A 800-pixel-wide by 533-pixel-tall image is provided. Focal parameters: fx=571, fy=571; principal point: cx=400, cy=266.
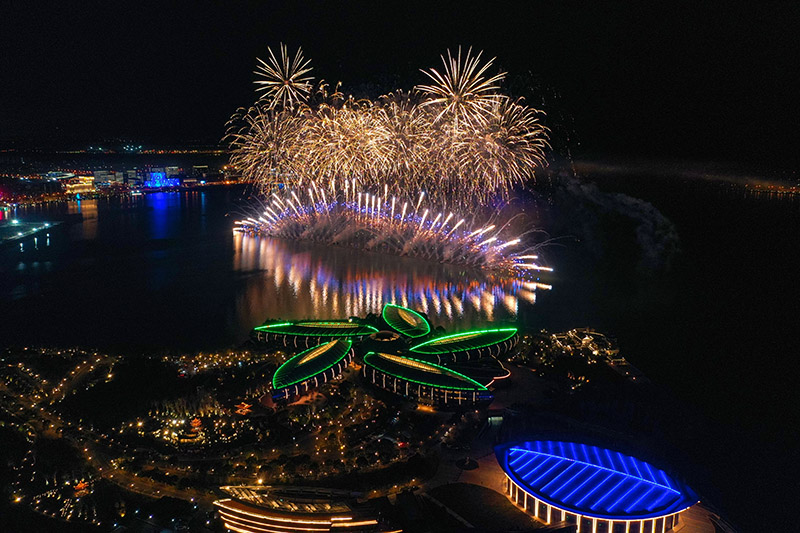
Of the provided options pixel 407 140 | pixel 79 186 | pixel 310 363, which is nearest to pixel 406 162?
pixel 407 140

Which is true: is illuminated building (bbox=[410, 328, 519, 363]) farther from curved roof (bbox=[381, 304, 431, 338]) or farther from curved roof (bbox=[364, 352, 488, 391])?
curved roof (bbox=[381, 304, 431, 338])

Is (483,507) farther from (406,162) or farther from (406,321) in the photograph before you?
(406,162)

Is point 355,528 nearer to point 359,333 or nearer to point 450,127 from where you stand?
point 359,333

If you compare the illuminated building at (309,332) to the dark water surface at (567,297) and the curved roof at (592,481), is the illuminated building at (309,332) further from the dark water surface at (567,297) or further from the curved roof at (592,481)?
the curved roof at (592,481)

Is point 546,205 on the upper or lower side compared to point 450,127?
lower

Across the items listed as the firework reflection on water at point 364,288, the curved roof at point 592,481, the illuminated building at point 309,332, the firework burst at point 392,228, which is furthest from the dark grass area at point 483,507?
the firework burst at point 392,228

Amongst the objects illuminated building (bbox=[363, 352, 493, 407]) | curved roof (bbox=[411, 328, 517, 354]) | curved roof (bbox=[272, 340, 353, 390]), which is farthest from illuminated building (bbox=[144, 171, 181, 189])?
illuminated building (bbox=[363, 352, 493, 407])

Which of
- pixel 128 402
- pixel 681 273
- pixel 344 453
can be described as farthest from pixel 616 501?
pixel 681 273
